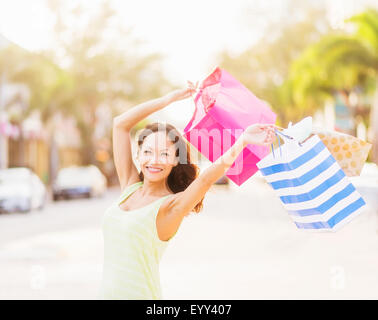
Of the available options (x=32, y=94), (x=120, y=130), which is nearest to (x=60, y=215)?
(x=32, y=94)

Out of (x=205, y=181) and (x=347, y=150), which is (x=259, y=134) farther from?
(x=347, y=150)

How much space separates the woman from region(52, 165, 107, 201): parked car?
1090 inches

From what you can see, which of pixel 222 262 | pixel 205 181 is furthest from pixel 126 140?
pixel 222 262

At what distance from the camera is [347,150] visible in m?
2.30

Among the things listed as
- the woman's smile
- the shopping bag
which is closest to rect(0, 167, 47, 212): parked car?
the woman's smile

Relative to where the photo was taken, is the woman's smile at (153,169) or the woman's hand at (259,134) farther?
the woman's smile at (153,169)

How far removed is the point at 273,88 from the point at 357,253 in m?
38.9

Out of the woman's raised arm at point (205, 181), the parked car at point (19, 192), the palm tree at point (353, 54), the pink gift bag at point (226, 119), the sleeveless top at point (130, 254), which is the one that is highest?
the palm tree at point (353, 54)

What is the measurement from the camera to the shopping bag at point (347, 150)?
2281 millimetres

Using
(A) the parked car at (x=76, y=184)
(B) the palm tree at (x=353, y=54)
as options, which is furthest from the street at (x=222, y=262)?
(A) the parked car at (x=76, y=184)

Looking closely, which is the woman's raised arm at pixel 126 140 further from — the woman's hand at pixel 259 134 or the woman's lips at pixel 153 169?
the woman's hand at pixel 259 134

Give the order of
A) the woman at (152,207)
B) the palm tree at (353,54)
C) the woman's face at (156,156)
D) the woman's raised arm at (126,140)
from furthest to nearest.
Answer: the palm tree at (353,54) → the woman's raised arm at (126,140) → the woman's face at (156,156) → the woman at (152,207)

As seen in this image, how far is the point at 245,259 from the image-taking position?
985 centimetres

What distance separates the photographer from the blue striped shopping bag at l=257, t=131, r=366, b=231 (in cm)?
210
